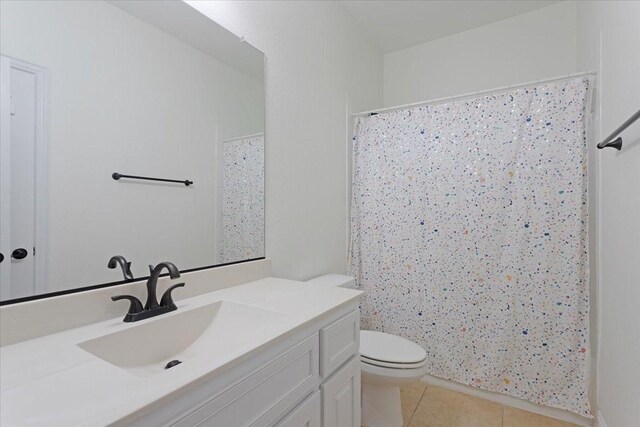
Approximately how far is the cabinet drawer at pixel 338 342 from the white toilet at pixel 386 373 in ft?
1.26

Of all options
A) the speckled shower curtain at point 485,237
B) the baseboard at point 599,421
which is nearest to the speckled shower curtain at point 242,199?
the speckled shower curtain at point 485,237

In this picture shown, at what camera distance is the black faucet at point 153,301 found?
93 centimetres

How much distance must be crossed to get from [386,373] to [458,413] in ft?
2.13

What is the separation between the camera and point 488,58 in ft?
8.31

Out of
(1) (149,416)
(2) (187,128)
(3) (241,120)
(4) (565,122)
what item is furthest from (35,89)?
(4) (565,122)

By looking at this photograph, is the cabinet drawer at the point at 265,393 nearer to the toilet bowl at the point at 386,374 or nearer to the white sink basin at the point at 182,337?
the white sink basin at the point at 182,337

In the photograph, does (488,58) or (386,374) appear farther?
(488,58)

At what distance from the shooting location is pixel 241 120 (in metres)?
1.48

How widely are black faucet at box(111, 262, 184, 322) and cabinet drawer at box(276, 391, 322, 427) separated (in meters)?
0.50

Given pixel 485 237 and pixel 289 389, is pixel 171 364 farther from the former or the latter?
pixel 485 237

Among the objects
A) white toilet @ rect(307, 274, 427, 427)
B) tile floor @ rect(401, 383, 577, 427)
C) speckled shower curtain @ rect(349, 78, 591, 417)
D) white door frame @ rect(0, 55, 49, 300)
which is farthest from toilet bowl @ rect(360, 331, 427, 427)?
white door frame @ rect(0, 55, 49, 300)

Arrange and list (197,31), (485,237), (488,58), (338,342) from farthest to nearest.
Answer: (488,58) → (485,237) → (197,31) → (338,342)

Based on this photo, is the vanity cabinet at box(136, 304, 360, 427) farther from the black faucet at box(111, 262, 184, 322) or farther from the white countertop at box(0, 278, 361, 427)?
the black faucet at box(111, 262, 184, 322)

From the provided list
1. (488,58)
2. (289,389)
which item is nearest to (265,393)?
(289,389)
